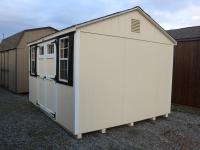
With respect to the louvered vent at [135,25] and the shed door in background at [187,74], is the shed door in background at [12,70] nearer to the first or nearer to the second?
the louvered vent at [135,25]

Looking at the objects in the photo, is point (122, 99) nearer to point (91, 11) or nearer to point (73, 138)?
point (73, 138)

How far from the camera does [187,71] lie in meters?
8.81

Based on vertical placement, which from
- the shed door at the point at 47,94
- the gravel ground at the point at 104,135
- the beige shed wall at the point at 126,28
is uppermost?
the beige shed wall at the point at 126,28

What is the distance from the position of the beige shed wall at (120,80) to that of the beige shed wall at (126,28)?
11 centimetres

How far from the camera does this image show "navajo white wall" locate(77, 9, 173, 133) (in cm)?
506

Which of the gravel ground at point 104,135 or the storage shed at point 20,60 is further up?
the storage shed at point 20,60

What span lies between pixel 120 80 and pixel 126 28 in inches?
52.4

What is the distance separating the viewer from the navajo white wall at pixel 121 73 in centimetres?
506

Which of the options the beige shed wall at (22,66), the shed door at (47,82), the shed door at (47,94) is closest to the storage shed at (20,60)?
the beige shed wall at (22,66)

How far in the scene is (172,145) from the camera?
4.74 meters

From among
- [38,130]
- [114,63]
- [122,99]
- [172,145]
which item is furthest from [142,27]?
[38,130]

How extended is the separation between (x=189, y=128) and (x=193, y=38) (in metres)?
3.94

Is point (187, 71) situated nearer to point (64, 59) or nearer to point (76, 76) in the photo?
point (64, 59)

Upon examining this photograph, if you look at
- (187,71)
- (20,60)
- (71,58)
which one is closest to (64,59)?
(71,58)
